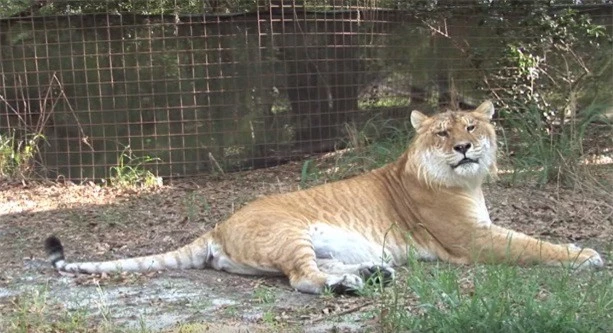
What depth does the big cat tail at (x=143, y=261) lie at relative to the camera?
528cm

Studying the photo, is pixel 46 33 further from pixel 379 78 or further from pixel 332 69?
pixel 379 78

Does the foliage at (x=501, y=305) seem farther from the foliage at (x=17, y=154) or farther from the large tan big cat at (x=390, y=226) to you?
the foliage at (x=17, y=154)

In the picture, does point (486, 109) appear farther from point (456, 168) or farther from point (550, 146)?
point (550, 146)

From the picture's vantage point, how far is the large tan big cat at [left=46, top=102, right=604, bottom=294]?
16.7 feet

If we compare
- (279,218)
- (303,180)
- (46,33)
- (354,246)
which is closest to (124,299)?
(279,218)

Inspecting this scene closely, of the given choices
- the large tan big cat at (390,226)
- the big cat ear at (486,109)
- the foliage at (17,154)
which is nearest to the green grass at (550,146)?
the big cat ear at (486,109)

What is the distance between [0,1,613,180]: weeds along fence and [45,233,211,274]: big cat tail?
4.23m

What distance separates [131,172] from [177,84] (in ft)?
4.04

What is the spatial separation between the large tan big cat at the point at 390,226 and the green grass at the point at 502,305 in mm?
1027

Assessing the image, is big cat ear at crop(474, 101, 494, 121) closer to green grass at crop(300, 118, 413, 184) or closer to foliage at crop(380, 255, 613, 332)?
foliage at crop(380, 255, 613, 332)

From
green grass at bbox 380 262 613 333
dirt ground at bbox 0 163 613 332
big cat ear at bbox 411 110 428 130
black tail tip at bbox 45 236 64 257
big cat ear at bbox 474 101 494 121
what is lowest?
dirt ground at bbox 0 163 613 332

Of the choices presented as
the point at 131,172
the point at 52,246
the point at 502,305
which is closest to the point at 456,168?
the point at 502,305

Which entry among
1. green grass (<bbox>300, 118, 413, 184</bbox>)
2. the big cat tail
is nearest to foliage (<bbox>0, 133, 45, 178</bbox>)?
green grass (<bbox>300, 118, 413, 184</bbox>)

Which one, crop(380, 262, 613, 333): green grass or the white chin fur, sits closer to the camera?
crop(380, 262, 613, 333): green grass
